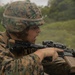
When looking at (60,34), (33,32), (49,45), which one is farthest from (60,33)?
(33,32)

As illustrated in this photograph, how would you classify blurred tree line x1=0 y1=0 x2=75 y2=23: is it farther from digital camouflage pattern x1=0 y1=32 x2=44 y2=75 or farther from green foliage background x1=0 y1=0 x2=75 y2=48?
digital camouflage pattern x1=0 y1=32 x2=44 y2=75

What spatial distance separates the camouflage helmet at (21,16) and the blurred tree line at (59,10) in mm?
19241

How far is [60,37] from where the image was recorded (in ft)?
50.8

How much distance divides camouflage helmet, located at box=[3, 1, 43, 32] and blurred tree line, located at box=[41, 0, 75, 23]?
19.2 m

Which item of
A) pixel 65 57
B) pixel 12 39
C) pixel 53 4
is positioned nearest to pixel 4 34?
pixel 12 39

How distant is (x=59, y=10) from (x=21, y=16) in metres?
22.1

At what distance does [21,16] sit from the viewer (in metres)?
3.70

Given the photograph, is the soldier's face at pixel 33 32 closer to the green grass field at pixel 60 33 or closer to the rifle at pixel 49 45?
the rifle at pixel 49 45

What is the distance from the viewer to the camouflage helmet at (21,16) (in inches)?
145

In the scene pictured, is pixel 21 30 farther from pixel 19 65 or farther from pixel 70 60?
pixel 70 60

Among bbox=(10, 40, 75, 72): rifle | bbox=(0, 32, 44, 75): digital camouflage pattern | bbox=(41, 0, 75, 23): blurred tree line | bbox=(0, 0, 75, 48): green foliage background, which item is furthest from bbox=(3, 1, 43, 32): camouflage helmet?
bbox=(41, 0, 75, 23): blurred tree line

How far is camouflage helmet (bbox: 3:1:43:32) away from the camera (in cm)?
370

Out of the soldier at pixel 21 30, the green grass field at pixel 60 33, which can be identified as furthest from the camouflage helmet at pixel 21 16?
the green grass field at pixel 60 33

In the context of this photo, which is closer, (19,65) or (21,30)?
(19,65)
